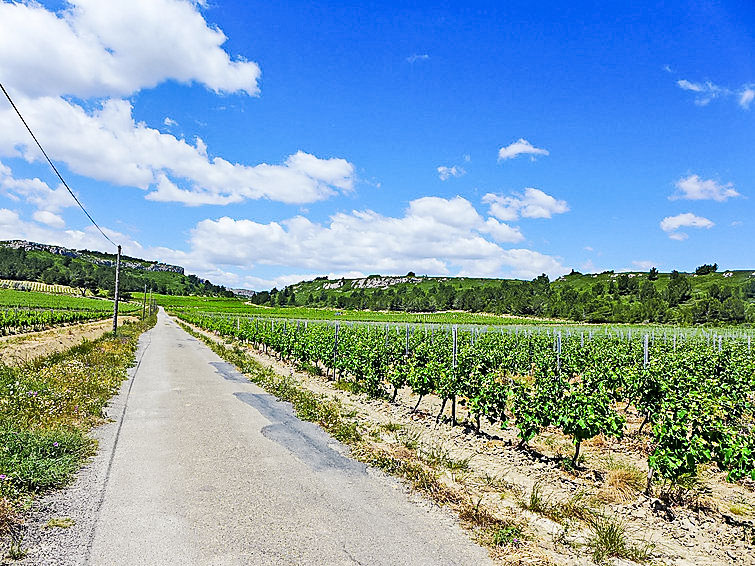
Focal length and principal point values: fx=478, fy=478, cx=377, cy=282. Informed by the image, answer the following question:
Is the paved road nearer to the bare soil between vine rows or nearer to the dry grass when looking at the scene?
the bare soil between vine rows

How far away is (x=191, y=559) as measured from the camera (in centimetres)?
421

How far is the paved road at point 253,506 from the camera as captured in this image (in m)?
4.40

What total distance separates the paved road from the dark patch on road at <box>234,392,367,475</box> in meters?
0.03

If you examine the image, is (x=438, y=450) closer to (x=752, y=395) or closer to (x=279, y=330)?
(x=752, y=395)

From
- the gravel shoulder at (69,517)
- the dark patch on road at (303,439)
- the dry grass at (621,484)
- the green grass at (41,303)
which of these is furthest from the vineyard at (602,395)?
the green grass at (41,303)

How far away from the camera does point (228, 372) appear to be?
712 inches

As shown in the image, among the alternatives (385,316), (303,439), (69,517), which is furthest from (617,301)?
(69,517)

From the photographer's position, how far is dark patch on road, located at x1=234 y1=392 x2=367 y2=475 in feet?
23.5

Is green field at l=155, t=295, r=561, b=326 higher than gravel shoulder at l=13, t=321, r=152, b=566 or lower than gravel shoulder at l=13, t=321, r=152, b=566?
higher

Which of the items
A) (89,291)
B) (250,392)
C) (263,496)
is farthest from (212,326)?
(89,291)

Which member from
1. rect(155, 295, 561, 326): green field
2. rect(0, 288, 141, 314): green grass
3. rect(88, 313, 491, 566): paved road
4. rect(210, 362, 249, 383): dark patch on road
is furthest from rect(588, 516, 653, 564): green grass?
rect(155, 295, 561, 326): green field

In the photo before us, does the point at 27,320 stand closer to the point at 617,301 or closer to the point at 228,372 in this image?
the point at 228,372

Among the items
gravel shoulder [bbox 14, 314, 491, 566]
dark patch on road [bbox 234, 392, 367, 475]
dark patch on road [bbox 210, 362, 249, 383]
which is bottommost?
dark patch on road [bbox 210, 362, 249, 383]

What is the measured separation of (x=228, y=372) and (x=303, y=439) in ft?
34.2
